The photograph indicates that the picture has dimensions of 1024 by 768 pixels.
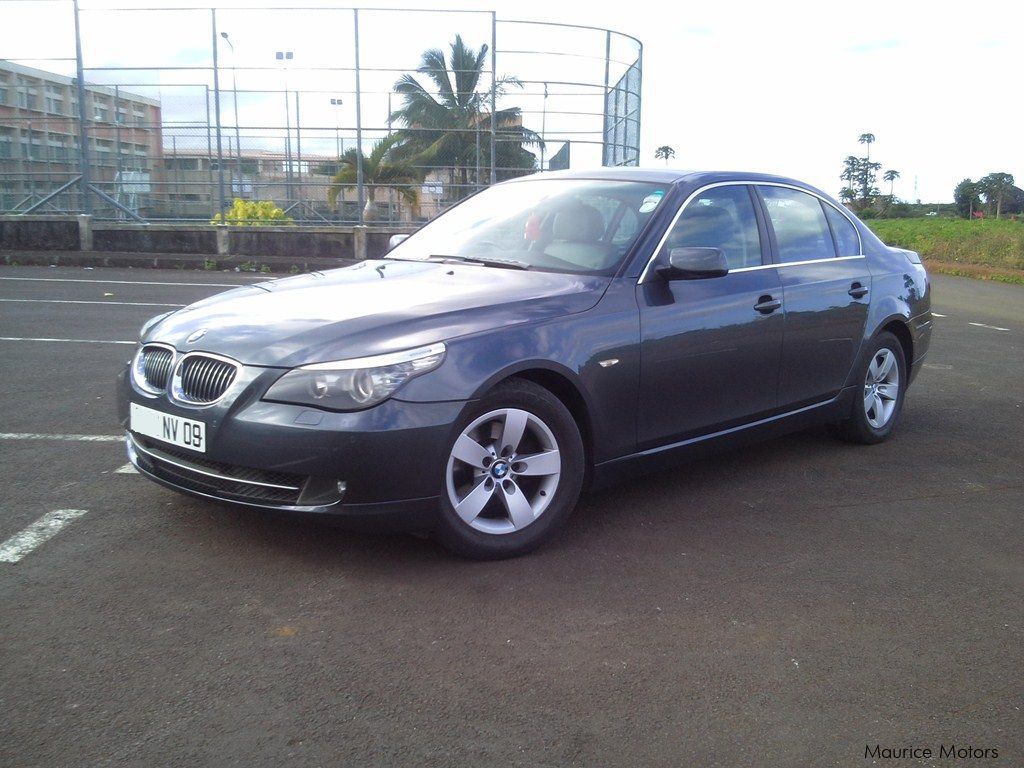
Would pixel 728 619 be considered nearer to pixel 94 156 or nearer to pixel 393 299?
pixel 393 299

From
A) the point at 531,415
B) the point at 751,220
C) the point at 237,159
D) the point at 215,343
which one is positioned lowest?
the point at 531,415

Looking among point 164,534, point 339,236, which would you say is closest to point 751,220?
point 164,534

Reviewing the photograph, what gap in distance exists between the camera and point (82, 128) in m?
19.0

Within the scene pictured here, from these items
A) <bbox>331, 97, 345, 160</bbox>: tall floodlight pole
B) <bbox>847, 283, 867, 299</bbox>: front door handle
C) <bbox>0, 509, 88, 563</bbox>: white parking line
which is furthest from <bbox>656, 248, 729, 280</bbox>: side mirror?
<bbox>331, 97, 345, 160</bbox>: tall floodlight pole

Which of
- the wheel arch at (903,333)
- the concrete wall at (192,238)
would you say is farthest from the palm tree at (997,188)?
the wheel arch at (903,333)

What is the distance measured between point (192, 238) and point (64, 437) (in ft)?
46.9

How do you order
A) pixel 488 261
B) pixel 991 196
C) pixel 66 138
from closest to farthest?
pixel 488 261, pixel 66 138, pixel 991 196

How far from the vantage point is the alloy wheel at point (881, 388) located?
5.80 metres

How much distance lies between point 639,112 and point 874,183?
82.7 m

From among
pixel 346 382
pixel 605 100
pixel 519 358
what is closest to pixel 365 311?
pixel 346 382

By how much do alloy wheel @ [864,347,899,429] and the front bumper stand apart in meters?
3.17

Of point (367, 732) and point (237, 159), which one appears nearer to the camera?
point (367, 732)

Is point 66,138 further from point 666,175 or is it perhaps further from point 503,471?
point 503,471

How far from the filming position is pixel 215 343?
376cm
